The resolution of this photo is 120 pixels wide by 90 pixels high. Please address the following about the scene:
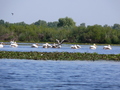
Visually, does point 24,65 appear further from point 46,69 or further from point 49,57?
point 49,57

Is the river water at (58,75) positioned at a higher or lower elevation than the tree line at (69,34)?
lower

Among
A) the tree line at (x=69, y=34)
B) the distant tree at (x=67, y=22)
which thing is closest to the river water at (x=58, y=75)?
the tree line at (x=69, y=34)

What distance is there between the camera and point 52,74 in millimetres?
24219

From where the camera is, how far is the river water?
65.9 feet

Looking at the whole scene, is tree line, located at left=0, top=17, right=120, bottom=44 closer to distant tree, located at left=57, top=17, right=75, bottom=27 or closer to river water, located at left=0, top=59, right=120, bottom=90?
distant tree, located at left=57, top=17, right=75, bottom=27

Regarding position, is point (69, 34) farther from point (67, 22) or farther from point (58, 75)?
point (58, 75)

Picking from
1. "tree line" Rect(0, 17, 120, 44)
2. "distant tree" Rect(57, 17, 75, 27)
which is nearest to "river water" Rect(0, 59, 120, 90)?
"tree line" Rect(0, 17, 120, 44)

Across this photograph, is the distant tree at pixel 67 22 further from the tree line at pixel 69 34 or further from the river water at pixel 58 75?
the river water at pixel 58 75

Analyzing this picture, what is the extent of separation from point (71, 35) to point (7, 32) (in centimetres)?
1301

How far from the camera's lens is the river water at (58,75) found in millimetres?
20094

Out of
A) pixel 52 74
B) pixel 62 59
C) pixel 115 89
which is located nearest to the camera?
pixel 115 89

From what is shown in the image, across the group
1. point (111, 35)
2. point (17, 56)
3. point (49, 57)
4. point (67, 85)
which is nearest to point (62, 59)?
point (49, 57)

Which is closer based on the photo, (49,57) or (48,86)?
(48,86)

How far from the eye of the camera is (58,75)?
78.2 feet
